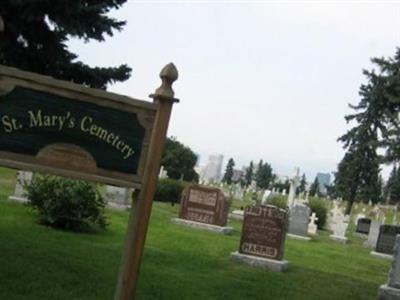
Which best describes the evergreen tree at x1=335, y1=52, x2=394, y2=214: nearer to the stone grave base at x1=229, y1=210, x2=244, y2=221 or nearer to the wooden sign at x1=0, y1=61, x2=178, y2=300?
the stone grave base at x1=229, y1=210, x2=244, y2=221

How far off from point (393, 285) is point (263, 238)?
3.04 m

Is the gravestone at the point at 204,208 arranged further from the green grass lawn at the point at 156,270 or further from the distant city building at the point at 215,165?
the distant city building at the point at 215,165

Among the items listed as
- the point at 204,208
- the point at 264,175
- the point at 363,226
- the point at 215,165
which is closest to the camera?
the point at 204,208

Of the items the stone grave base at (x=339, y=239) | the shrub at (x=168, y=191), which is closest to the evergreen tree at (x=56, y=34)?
the stone grave base at (x=339, y=239)

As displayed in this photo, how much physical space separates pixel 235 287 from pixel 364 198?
52198 millimetres

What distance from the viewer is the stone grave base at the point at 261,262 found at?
41.9 feet

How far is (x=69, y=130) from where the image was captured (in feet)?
13.9

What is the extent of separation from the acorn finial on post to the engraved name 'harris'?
18.5 inches

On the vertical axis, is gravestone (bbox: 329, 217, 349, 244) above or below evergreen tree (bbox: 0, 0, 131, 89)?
below

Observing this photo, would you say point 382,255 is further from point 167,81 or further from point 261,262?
point 167,81

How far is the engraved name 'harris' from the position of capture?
4.15 m

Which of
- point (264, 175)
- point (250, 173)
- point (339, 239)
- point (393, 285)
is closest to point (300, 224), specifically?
point (339, 239)

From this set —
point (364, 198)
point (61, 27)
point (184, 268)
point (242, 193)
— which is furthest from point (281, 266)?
point (364, 198)

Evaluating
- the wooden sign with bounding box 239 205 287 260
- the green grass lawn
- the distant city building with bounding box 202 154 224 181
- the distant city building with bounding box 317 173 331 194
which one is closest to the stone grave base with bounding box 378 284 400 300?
the green grass lawn
